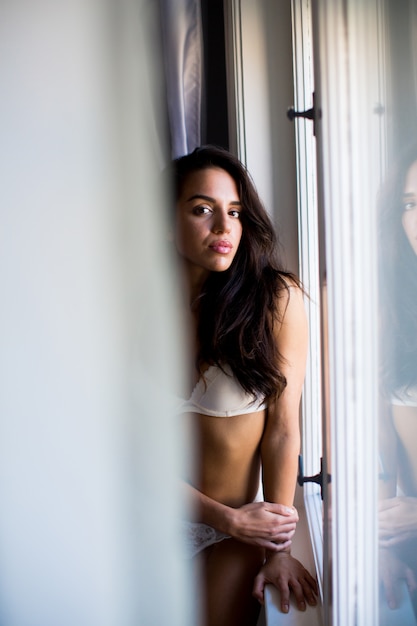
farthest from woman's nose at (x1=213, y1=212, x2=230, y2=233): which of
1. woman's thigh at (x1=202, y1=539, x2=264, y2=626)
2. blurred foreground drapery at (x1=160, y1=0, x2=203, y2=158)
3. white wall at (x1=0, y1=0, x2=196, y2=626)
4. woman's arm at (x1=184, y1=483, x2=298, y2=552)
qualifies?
woman's thigh at (x1=202, y1=539, x2=264, y2=626)

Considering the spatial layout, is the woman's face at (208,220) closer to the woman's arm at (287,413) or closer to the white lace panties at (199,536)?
the woman's arm at (287,413)

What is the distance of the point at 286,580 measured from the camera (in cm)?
96

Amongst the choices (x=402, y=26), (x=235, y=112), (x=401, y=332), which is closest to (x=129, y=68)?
(x=235, y=112)

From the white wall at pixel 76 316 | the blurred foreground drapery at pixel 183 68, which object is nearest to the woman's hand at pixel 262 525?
the white wall at pixel 76 316

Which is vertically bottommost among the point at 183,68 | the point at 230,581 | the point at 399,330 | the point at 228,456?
the point at 230,581

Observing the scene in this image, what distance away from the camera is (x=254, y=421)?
0.97m

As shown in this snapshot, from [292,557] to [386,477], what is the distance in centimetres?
47

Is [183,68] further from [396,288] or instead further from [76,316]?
[396,288]

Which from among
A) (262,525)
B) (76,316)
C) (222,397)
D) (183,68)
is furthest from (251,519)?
(183,68)

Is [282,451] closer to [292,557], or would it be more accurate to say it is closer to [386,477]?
[292,557]

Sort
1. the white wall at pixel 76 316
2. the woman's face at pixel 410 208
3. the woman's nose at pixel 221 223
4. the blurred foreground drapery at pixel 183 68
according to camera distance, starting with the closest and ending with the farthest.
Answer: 1. the woman's face at pixel 410 208
2. the white wall at pixel 76 316
3. the woman's nose at pixel 221 223
4. the blurred foreground drapery at pixel 183 68

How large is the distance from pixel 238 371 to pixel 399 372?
0.40 m

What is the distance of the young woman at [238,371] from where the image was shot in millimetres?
946

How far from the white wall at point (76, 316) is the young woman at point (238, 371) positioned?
11 cm
